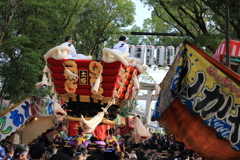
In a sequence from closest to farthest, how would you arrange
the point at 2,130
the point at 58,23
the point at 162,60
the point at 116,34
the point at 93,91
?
the point at 93,91 → the point at 2,130 → the point at 58,23 → the point at 116,34 → the point at 162,60

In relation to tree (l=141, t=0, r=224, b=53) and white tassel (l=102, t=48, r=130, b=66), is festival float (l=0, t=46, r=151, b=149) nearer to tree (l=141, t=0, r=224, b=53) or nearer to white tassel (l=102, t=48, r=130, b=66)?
white tassel (l=102, t=48, r=130, b=66)

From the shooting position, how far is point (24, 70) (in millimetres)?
14375

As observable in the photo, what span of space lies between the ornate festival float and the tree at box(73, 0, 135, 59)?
9.12 m

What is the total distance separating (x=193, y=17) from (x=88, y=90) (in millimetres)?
10464

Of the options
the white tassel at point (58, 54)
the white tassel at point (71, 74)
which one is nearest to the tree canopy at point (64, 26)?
the white tassel at point (58, 54)

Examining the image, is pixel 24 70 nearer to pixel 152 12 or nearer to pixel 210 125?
pixel 152 12

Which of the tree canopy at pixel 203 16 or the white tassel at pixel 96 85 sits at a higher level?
the tree canopy at pixel 203 16

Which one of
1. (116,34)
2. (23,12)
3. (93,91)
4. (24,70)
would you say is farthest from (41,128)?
(116,34)

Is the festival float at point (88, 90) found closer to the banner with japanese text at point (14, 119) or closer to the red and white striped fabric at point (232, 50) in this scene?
the banner with japanese text at point (14, 119)

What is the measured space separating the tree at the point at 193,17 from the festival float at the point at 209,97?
31.5ft

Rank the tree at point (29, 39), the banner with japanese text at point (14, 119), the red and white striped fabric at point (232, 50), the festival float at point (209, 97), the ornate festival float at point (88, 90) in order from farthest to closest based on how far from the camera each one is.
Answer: the tree at point (29, 39)
the banner with japanese text at point (14, 119)
the ornate festival float at point (88, 90)
the red and white striped fabric at point (232, 50)
the festival float at point (209, 97)

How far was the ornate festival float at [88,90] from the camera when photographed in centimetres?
864

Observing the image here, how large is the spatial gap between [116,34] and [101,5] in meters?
1.76

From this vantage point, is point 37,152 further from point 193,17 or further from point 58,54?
point 193,17
